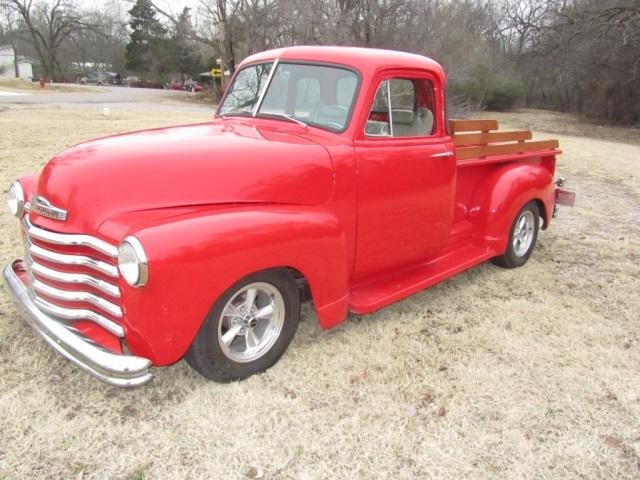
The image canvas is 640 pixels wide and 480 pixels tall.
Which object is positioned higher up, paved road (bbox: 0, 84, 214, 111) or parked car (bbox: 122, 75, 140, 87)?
parked car (bbox: 122, 75, 140, 87)

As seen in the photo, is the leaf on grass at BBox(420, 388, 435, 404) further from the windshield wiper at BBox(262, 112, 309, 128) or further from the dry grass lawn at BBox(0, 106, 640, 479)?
the windshield wiper at BBox(262, 112, 309, 128)

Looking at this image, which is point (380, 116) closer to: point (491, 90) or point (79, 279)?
point (79, 279)

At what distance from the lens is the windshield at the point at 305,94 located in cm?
332

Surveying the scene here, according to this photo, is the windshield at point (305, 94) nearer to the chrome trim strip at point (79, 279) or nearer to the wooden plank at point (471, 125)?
the wooden plank at point (471, 125)

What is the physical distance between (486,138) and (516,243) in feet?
3.52

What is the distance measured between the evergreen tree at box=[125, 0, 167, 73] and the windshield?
5568 cm

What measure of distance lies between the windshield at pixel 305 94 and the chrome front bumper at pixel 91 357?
181cm

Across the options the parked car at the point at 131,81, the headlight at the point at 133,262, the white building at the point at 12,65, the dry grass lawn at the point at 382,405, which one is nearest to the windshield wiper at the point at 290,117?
the dry grass lawn at the point at 382,405

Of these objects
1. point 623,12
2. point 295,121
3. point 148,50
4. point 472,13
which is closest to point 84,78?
point 148,50

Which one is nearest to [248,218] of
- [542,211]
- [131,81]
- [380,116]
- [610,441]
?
[380,116]

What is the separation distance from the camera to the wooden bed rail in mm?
4281

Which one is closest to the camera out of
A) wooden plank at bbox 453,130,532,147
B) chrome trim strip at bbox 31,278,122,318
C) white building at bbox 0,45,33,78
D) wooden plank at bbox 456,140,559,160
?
chrome trim strip at bbox 31,278,122,318

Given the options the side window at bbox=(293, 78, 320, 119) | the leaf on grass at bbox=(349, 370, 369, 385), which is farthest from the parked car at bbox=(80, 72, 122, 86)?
the leaf on grass at bbox=(349, 370, 369, 385)

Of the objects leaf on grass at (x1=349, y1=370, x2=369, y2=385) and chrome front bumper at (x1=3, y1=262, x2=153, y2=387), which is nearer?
chrome front bumper at (x1=3, y1=262, x2=153, y2=387)
